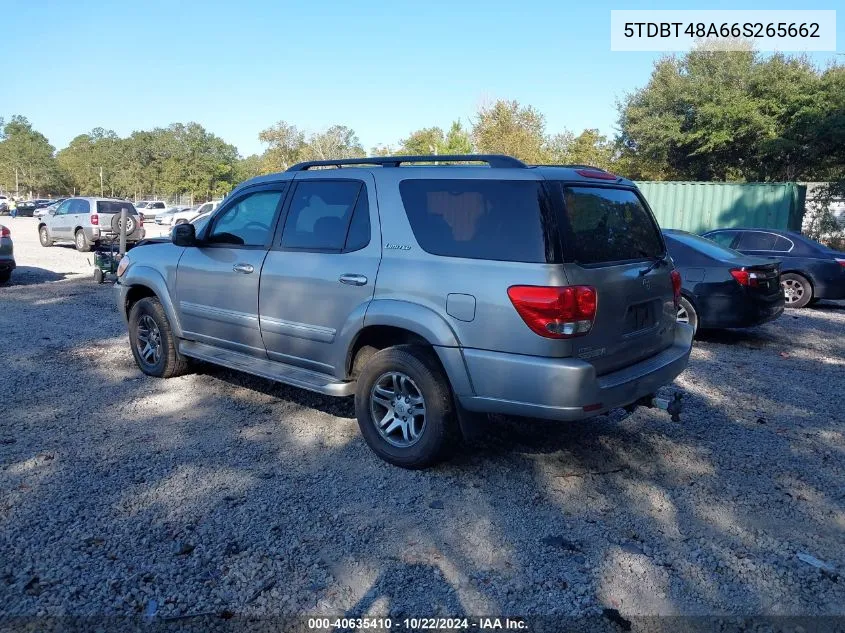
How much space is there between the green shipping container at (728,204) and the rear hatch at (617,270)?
620 inches

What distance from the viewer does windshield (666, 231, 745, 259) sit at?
888 cm

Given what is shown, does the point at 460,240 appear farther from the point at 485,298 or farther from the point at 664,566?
the point at 664,566

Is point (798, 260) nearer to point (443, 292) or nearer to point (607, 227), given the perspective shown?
point (607, 227)

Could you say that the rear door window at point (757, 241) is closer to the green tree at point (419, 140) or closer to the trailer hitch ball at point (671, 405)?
the trailer hitch ball at point (671, 405)

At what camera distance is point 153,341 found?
6.52 m

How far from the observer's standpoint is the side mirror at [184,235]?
563 cm

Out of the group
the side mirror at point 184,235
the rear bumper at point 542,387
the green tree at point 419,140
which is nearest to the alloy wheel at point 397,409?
the rear bumper at point 542,387

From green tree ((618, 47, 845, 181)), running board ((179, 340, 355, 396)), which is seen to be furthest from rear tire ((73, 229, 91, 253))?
green tree ((618, 47, 845, 181))

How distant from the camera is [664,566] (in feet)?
11.0

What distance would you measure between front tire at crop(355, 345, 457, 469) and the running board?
0.73 ft

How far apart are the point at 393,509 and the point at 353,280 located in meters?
1.54

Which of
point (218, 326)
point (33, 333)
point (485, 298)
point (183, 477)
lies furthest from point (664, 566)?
point (33, 333)

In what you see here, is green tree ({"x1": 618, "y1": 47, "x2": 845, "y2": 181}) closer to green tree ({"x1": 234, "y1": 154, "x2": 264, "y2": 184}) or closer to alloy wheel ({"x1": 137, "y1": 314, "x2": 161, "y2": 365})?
alloy wheel ({"x1": 137, "y1": 314, "x2": 161, "y2": 365})

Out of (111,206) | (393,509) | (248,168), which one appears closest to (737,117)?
(111,206)
